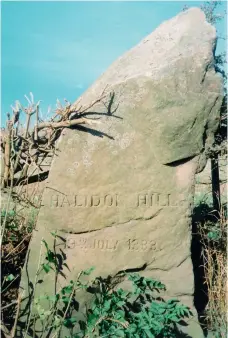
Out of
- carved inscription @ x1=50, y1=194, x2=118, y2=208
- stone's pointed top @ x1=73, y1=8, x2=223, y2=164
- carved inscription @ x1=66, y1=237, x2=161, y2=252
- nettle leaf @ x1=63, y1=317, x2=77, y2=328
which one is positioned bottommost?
nettle leaf @ x1=63, y1=317, x2=77, y2=328

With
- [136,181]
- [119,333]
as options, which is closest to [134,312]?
[119,333]

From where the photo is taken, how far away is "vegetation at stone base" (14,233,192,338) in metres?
3.27

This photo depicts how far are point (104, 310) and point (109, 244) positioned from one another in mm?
557

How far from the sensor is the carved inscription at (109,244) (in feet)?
11.8

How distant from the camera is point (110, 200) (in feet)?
11.8

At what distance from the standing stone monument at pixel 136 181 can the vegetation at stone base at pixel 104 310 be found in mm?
100

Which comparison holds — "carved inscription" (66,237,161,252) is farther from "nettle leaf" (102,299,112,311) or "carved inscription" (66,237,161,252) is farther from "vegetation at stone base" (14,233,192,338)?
"nettle leaf" (102,299,112,311)

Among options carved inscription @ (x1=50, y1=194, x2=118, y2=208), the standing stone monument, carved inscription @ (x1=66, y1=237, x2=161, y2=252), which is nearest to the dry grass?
the standing stone monument

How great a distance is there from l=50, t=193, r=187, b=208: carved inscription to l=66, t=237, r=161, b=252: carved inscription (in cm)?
31

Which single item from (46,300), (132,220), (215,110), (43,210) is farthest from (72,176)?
(215,110)

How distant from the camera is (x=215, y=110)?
3.68 metres

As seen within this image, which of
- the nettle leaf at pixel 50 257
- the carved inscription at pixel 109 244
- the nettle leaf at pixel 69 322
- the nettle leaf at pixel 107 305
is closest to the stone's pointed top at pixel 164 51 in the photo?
the carved inscription at pixel 109 244

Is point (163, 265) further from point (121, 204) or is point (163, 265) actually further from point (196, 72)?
point (196, 72)

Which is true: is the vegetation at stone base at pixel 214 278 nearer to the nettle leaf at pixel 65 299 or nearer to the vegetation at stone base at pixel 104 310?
the vegetation at stone base at pixel 104 310
